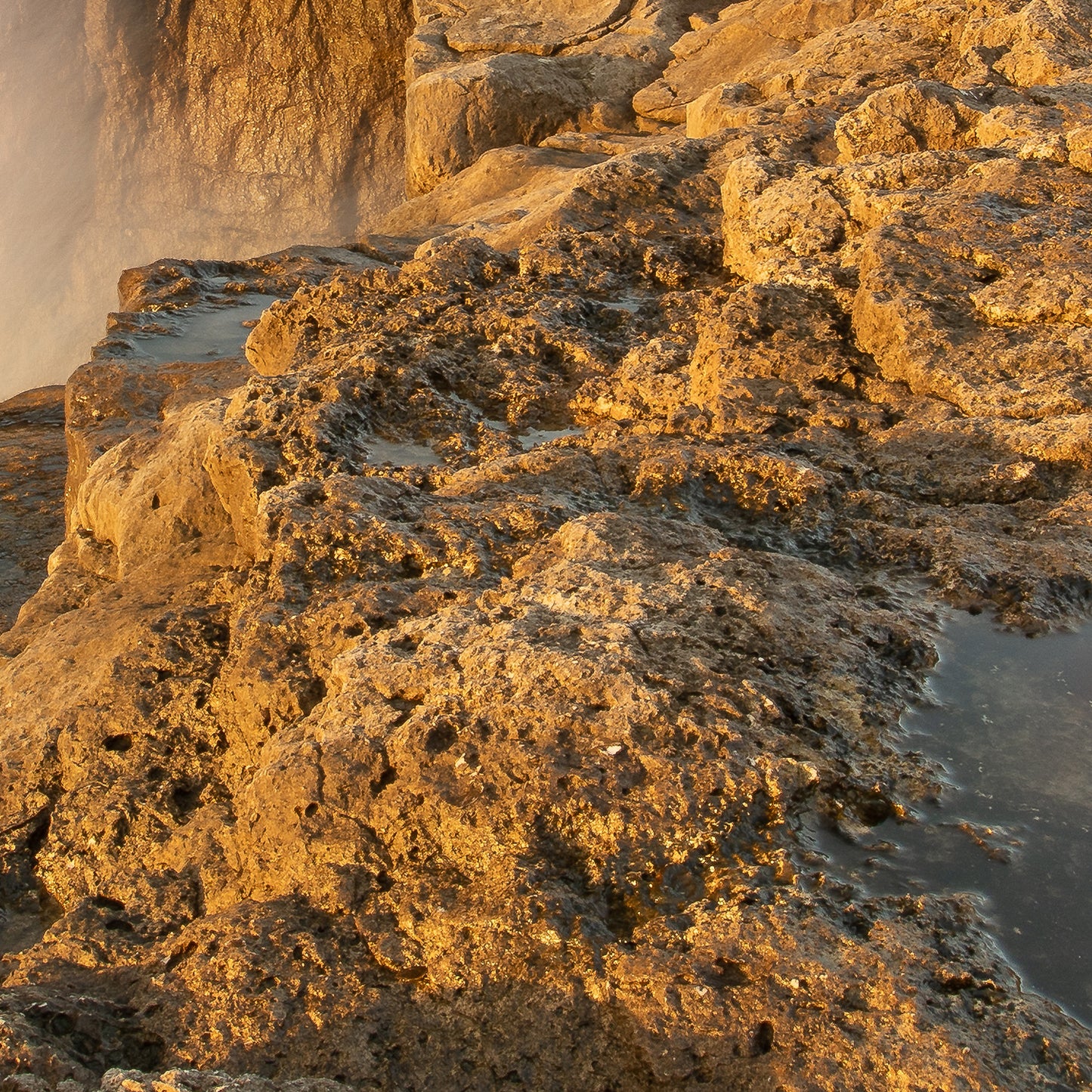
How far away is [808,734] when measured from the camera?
1937 millimetres

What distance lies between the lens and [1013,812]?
72.9 inches

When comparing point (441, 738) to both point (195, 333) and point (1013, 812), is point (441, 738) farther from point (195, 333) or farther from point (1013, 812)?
point (195, 333)

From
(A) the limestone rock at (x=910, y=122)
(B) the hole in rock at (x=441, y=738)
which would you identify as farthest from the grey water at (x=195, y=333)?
(B) the hole in rock at (x=441, y=738)

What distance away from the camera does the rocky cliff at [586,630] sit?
61.2 inches

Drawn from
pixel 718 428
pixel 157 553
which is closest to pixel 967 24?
pixel 718 428

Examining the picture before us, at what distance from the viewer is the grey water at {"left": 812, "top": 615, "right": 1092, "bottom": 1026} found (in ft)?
5.39

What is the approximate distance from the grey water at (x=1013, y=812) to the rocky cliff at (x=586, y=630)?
0.18ft

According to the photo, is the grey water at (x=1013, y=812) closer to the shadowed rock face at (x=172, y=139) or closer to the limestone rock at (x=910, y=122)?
the limestone rock at (x=910, y=122)

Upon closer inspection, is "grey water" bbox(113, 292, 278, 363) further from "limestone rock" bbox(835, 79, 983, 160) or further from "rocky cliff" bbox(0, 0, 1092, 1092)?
"limestone rock" bbox(835, 79, 983, 160)

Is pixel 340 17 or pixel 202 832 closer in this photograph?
pixel 202 832

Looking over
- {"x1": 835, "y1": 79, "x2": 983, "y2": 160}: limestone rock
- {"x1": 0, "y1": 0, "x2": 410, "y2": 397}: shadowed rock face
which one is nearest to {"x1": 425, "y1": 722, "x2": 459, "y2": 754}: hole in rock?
{"x1": 835, "y1": 79, "x2": 983, "y2": 160}: limestone rock

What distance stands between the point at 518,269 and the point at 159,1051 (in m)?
2.84

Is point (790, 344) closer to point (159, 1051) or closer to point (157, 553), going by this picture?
point (157, 553)

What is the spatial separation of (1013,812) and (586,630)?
0.74 meters
